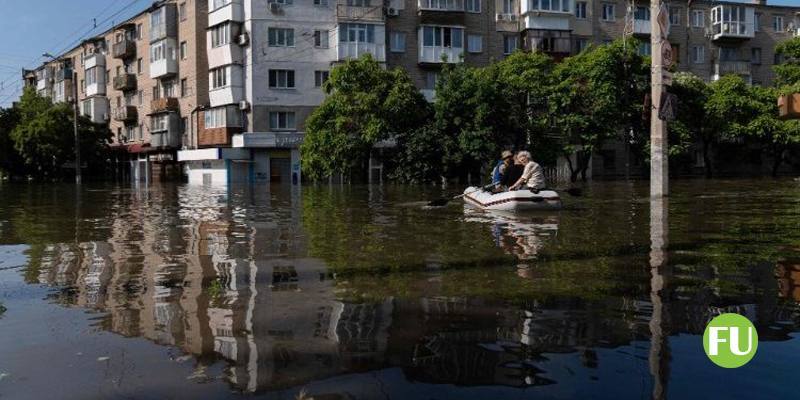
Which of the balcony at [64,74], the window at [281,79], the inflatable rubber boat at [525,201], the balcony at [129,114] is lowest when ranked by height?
the inflatable rubber boat at [525,201]

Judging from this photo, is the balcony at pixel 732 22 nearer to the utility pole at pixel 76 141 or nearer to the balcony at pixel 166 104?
the balcony at pixel 166 104

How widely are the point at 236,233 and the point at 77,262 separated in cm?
408

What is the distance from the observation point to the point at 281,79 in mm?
51812

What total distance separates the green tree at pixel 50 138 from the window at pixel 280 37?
893 inches

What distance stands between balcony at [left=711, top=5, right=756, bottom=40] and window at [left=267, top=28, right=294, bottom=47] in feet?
117

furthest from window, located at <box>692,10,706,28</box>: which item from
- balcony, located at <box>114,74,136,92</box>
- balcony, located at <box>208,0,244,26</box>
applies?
balcony, located at <box>114,74,136,92</box>

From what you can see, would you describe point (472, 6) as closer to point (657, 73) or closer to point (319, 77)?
point (319, 77)

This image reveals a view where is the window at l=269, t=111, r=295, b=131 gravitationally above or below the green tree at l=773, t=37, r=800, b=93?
below

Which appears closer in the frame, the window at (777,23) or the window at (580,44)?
the window at (580,44)

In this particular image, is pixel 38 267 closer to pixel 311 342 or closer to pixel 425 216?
pixel 311 342

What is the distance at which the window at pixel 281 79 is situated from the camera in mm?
51562

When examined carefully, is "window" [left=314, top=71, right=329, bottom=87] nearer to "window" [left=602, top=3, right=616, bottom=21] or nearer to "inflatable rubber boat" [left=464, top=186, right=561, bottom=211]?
"window" [left=602, top=3, right=616, bottom=21]

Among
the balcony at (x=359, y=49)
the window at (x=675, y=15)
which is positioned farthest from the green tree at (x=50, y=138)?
the window at (x=675, y=15)

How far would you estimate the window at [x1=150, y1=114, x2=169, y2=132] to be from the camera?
193 ft
